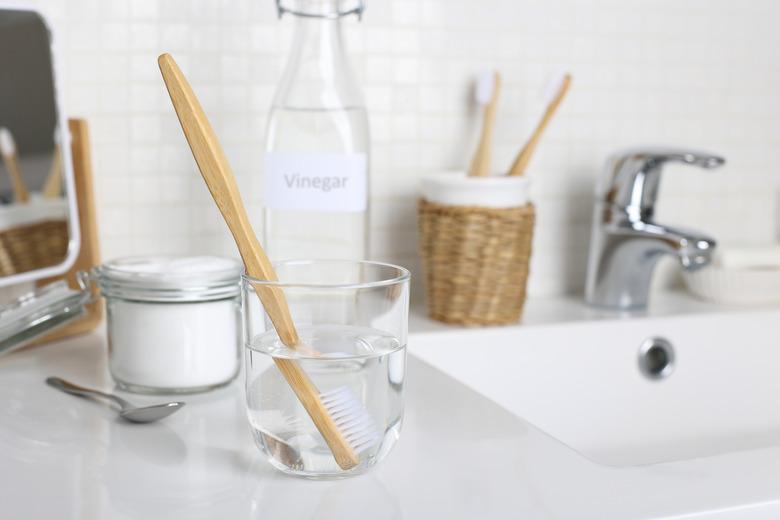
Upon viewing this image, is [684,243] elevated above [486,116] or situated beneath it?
situated beneath

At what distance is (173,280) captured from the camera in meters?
0.68

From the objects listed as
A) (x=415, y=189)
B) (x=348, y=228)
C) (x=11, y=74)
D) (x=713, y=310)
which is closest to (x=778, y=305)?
(x=713, y=310)

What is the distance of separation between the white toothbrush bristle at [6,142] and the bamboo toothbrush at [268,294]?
1.19 feet

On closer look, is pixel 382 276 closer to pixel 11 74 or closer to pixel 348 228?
pixel 348 228

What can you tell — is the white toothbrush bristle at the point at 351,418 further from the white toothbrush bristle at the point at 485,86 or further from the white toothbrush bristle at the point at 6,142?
the white toothbrush bristle at the point at 485,86

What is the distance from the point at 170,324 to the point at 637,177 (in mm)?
577

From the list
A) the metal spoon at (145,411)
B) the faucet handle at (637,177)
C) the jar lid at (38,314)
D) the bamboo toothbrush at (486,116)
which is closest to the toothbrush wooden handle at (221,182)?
the metal spoon at (145,411)

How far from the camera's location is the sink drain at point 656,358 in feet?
3.34

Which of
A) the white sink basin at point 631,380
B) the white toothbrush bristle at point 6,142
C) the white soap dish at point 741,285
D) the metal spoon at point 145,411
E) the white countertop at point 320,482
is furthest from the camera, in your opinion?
the white soap dish at point 741,285

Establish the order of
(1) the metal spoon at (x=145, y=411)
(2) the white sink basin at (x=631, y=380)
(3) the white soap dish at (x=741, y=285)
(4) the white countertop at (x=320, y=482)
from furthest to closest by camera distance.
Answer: (3) the white soap dish at (x=741, y=285)
(2) the white sink basin at (x=631, y=380)
(1) the metal spoon at (x=145, y=411)
(4) the white countertop at (x=320, y=482)

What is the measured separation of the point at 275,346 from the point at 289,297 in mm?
29

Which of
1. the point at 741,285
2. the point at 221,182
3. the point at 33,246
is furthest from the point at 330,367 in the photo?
the point at 741,285

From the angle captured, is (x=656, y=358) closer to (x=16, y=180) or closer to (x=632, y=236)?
(x=632, y=236)

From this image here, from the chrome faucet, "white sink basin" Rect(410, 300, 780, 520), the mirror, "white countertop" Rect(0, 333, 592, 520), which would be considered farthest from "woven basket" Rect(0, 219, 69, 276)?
the chrome faucet
